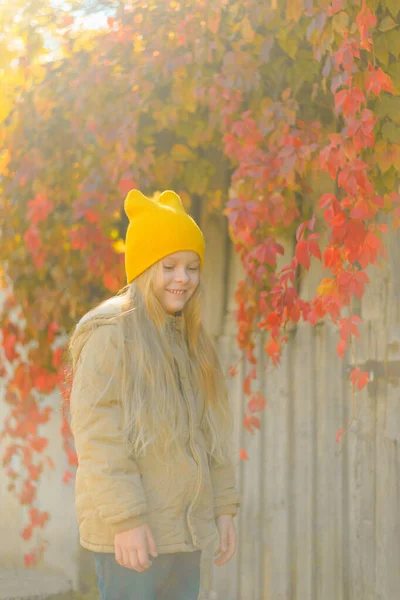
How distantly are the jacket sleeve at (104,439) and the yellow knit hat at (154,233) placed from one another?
0.25 metres

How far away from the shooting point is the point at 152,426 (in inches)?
97.2

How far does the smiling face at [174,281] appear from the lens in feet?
8.66

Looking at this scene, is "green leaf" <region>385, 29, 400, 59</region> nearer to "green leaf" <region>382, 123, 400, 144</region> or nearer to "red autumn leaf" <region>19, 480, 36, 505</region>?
"green leaf" <region>382, 123, 400, 144</region>

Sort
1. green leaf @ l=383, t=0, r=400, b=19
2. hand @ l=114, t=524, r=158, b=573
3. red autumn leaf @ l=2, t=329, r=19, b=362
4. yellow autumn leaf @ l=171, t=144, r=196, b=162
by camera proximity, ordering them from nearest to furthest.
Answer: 1. hand @ l=114, t=524, r=158, b=573
2. green leaf @ l=383, t=0, r=400, b=19
3. yellow autumn leaf @ l=171, t=144, r=196, b=162
4. red autumn leaf @ l=2, t=329, r=19, b=362

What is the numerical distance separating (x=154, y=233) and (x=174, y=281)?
14cm

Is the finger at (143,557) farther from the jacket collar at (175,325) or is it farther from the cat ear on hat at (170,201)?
the cat ear on hat at (170,201)

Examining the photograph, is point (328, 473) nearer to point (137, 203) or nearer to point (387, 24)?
point (137, 203)

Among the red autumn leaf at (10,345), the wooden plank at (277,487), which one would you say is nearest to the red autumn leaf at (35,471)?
the red autumn leaf at (10,345)

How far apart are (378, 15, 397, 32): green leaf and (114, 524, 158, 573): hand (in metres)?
1.68

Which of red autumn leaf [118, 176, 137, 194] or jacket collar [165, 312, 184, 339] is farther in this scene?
red autumn leaf [118, 176, 137, 194]

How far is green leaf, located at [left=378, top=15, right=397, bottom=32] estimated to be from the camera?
2.97 m

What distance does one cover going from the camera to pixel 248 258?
360 cm

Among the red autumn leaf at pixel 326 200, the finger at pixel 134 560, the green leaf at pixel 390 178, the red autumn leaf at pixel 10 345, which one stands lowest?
the finger at pixel 134 560

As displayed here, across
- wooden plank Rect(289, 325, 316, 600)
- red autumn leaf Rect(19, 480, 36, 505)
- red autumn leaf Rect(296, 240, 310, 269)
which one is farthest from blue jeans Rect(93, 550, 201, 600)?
red autumn leaf Rect(19, 480, 36, 505)
